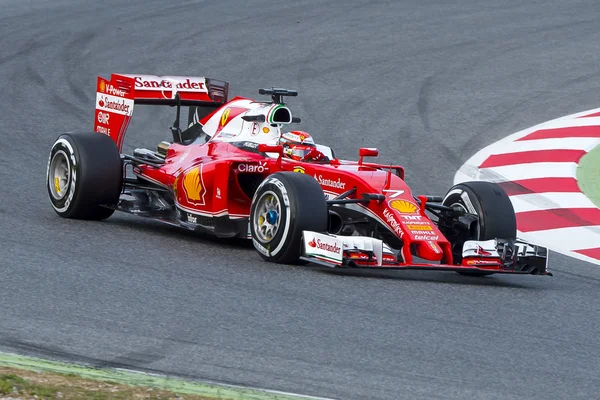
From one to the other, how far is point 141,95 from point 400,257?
3435 mm

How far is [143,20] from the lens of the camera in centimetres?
2048

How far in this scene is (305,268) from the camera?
27.0ft

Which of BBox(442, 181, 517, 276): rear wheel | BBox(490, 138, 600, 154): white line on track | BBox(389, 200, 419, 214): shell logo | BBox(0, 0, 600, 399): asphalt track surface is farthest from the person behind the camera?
BBox(490, 138, 600, 154): white line on track

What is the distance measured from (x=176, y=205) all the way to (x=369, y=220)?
73.7 inches

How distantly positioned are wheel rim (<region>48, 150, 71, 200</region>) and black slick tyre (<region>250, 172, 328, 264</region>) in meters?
2.25

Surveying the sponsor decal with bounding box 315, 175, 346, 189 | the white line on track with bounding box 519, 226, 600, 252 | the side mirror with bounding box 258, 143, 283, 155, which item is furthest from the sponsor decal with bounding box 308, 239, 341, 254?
the white line on track with bounding box 519, 226, 600, 252

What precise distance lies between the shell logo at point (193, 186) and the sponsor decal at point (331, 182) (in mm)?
983

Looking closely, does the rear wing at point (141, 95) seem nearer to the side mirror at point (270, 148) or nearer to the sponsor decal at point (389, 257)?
the side mirror at point (270, 148)

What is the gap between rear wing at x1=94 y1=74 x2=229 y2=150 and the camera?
10.5 meters

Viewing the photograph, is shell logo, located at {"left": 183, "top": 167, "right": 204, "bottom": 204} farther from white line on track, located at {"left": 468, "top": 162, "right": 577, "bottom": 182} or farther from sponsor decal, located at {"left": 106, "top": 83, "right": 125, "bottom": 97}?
white line on track, located at {"left": 468, "top": 162, "right": 577, "bottom": 182}

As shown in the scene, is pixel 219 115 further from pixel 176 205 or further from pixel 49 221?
pixel 49 221

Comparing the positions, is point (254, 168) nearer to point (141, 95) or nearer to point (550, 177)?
point (141, 95)

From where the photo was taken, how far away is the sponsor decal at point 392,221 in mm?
8188

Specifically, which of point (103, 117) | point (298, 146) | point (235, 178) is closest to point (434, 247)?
point (298, 146)
